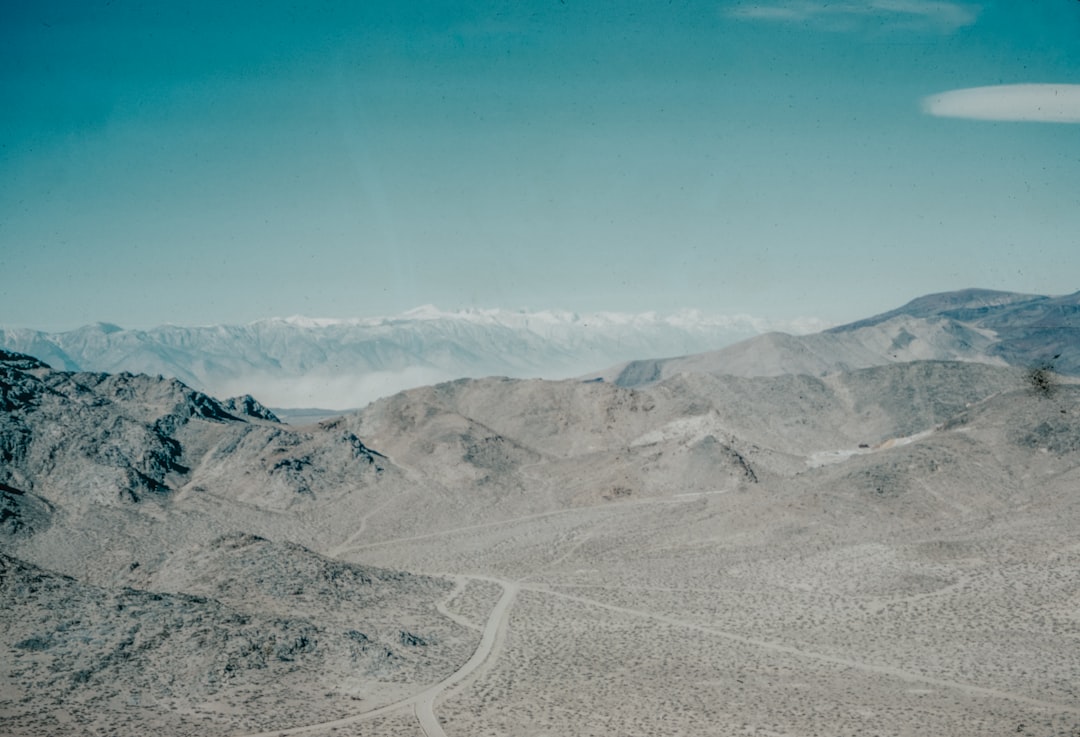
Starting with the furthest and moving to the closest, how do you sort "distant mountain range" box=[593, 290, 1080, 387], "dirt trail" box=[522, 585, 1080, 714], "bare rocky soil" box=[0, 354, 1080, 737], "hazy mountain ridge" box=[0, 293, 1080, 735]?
"distant mountain range" box=[593, 290, 1080, 387]
"hazy mountain ridge" box=[0, 293, 1080, 735]
"bare rocky soil" box=[0, 354, 1080, 737]
"dirt trail" box=[522, 585, 1080, 714]

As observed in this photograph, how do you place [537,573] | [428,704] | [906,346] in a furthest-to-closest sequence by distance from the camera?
[906,346] < [537,573] < [428,704]

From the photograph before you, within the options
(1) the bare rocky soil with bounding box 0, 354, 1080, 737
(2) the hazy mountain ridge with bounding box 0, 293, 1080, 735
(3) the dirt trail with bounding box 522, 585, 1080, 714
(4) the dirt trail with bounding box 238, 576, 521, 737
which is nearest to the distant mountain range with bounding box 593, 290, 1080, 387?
(2) the hazy mountain ridge with bounding box 0, 293, 1080, 735

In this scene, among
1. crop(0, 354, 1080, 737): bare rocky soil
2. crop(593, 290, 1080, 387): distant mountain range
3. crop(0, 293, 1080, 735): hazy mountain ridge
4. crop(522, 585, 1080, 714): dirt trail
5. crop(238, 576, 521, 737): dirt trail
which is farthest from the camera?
crop(593, 290, 1080, 387): distant mountain range

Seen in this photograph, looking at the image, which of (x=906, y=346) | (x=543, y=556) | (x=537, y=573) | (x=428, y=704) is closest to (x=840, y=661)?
(x=428, y=704)

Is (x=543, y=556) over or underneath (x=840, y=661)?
underneath

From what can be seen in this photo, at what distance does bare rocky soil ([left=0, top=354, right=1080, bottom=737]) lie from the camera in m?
23.6

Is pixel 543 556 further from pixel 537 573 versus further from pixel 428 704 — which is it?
pixel 428 704

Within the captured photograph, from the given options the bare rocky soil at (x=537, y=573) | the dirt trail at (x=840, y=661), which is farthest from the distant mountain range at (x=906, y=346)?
the dirt trail at (x=840, y=661)

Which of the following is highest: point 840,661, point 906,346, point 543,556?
point 906,346

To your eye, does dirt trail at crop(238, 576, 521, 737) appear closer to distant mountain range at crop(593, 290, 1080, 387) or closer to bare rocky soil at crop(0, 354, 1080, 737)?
bare rocky soil at crop(0, 354, 1080, 737)

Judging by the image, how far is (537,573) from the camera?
44125mm

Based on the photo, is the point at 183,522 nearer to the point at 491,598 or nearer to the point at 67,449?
the point at 67,449

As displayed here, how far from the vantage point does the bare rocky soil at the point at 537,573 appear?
77.5 ft

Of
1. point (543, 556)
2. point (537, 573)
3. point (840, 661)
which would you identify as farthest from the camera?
point (543, 556)
